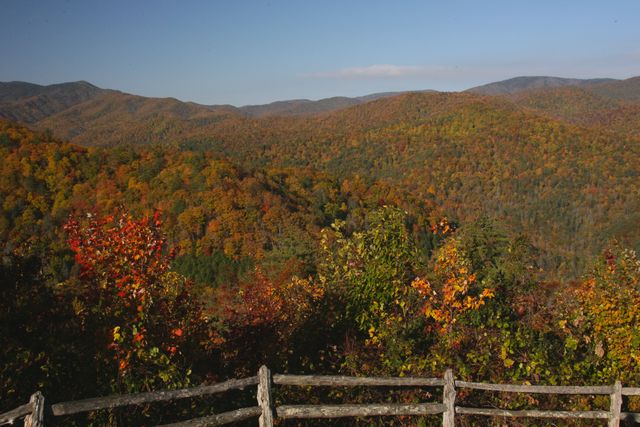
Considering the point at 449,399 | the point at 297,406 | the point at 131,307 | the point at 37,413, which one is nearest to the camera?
the point at 37,413

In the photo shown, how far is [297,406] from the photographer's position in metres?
5.85

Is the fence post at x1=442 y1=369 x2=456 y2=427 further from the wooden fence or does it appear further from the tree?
the tree

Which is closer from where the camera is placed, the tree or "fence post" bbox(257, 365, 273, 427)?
"fence post" bbox(257, 365, 273, 427)

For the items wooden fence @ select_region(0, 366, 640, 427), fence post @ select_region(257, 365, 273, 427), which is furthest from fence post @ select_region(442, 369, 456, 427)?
fence post @ select_region(257, 365, 273, 427)

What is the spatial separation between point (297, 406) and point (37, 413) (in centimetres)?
264

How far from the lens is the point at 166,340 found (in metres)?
8.20

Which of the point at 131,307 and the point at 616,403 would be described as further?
the point at 131,307

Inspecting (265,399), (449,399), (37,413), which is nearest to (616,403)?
(449,399)

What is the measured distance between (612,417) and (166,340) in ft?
21.6

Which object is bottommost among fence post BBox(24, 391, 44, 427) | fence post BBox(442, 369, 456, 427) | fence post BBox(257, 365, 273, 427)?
fence post BBox(442, 369, 456, 427)

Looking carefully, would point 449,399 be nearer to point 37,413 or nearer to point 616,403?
point 616,403

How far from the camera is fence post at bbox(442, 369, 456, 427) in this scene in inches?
250

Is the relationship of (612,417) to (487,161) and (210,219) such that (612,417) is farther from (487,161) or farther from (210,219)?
(487,161)

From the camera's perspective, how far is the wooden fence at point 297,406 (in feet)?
15.2
